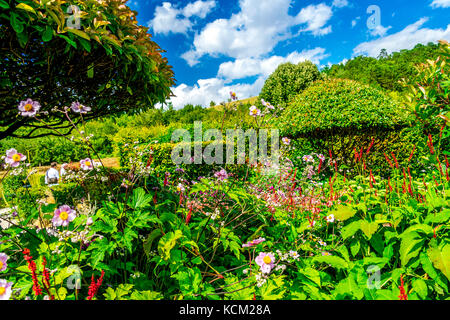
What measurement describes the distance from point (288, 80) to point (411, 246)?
1955 centimetres

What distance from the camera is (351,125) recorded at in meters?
5.75

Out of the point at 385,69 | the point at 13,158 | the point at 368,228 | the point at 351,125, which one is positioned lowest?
the point at 368,228

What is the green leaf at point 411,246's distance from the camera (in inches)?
62.2

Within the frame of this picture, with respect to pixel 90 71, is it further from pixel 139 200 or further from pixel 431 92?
pixel 431 92

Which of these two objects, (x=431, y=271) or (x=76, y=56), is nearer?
(x=431, y=271)

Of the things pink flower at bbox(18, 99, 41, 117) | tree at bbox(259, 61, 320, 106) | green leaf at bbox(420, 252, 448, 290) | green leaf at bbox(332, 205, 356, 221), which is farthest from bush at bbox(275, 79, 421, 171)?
tree at bbox(259, 61, 320, 106)

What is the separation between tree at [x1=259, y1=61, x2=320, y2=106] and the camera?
18953 millimetres

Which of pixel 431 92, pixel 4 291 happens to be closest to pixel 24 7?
pixel 4 291
